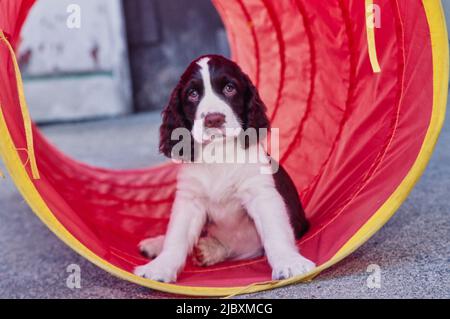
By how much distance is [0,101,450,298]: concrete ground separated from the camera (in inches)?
109

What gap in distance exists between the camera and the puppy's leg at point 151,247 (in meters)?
3.43

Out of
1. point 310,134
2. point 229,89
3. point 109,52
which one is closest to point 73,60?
point 109,52

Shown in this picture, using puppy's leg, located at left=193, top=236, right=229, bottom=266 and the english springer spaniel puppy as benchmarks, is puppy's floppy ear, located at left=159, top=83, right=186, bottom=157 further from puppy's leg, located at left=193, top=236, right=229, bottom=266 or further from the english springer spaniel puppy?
puppy's leg, located at left=193, top=236, right=229, bottom=266

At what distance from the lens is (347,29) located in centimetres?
375

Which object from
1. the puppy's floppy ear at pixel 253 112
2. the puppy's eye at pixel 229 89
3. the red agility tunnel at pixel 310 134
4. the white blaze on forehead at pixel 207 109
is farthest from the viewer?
the puppy's floppy ear at pixel 253 112

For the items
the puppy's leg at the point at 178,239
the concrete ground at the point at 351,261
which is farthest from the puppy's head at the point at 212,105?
the concrete ground at the point at 351,261

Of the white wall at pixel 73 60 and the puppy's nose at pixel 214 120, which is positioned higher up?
the white wall at pixel 73 60

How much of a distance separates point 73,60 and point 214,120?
867cm

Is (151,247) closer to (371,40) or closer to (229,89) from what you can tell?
(229,89)

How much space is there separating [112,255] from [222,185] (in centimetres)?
59

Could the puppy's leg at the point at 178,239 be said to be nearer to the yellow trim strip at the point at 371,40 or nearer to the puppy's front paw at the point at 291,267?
the puppy's front paw at the point at 291,267

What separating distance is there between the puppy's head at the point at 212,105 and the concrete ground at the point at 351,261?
73cm

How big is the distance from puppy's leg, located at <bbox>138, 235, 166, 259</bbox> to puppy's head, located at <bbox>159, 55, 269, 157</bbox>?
49cm
